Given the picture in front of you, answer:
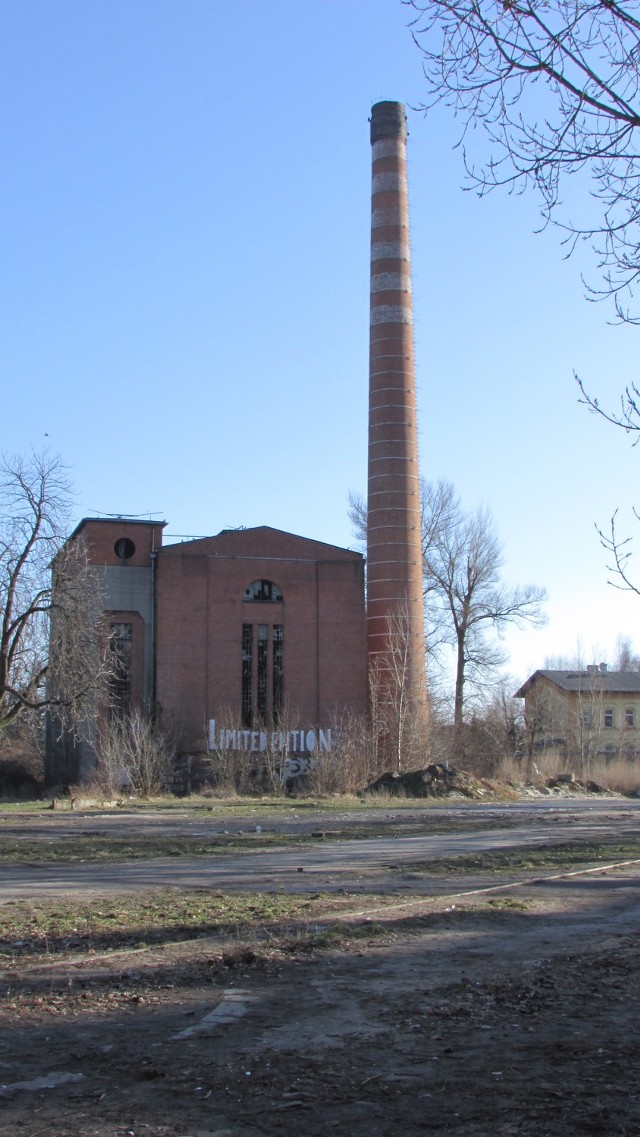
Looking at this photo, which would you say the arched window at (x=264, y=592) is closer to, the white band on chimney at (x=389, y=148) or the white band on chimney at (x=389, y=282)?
the white band on chimney at (x=389, y=282)

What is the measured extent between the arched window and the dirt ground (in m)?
36.7

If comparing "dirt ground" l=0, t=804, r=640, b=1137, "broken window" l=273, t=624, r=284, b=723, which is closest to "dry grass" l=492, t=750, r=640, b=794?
"broken window" l=273, t=624, r=284, b=723

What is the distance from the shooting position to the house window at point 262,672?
44.1 meters

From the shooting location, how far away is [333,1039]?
534 centimetres

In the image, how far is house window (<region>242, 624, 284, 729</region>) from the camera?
4406 centimetres

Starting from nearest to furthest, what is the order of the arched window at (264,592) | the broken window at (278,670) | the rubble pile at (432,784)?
the rubble pile at (432,784), the broken window at (278,670), the arched window at (264,592)

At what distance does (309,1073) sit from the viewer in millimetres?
4785

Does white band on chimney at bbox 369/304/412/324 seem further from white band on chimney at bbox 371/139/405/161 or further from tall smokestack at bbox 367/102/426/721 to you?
white band on chimney at bbox 371/139/405/161

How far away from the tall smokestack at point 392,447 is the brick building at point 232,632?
7.27ft

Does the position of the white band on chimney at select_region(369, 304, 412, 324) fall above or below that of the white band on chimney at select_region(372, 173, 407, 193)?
below

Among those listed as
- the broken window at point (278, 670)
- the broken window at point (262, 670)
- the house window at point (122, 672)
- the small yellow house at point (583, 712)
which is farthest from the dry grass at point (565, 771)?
the house window at point (122, 672)

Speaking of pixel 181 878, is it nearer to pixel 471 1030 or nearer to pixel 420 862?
pixel 420 862

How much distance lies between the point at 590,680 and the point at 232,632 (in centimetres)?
2341

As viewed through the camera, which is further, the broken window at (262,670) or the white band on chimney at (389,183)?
the broken window at (262,670)
